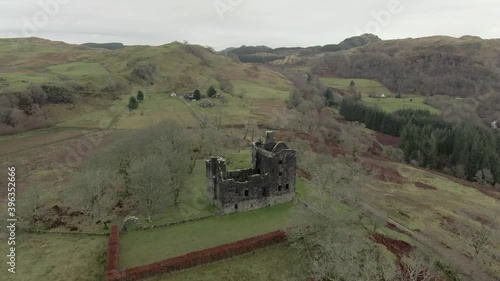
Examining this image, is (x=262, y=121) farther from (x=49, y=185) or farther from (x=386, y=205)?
(x=49, y=185)

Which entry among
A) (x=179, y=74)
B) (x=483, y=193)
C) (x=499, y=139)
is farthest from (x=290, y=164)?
(x=179, y=74)

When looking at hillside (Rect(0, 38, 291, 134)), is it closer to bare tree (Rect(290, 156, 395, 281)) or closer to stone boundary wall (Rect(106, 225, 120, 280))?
bare tree (Rect(290, 156, 395, 281))

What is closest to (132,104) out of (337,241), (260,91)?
(260,91)

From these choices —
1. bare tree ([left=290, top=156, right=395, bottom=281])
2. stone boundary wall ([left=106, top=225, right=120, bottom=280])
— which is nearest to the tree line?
bare tree ([left=290, top=156, right=395, bottom=281])

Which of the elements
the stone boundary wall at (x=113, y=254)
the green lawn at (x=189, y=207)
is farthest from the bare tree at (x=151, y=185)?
the stone boundary wall at (x=113, y=254)

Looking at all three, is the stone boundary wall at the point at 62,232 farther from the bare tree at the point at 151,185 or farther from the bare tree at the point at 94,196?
the bare tree at the point at 151,185

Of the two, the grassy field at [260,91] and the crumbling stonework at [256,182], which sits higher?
the grassy field at [260,91]
